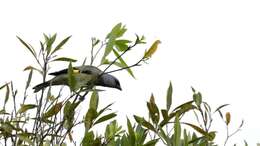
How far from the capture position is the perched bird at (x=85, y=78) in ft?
6.61

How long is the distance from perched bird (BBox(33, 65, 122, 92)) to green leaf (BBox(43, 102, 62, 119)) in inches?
4.1

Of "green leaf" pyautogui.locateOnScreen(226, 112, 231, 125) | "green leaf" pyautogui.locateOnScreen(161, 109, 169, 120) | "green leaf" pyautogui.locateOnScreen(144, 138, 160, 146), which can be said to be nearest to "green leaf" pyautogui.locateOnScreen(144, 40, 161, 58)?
"green leaf" pyautogui.locateOnScreen(161, 109, 169, 120)

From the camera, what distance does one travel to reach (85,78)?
2.03 meters

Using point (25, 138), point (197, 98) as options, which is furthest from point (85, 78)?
point (197, 98)

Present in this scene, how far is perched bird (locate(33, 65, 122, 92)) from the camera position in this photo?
6.61ft

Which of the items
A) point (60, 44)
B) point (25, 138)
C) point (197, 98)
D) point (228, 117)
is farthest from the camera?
point (228, 117)

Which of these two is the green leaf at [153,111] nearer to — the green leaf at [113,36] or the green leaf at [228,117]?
the green leaf at [113,36]

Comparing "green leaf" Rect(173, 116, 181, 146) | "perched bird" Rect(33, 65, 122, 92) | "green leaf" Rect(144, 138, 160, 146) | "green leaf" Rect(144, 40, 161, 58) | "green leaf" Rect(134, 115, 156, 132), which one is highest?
"green leaf" Rect(144, 40, 161, 58)

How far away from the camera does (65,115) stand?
6.58ft

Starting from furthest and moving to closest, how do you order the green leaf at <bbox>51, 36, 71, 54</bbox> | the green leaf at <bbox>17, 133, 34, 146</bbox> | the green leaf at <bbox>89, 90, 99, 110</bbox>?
the green leaf at <bbox>51, 36, 71, 54</bbox>, the green leaf at <bbox>89, 90, 99, 110</bbox>, the green leaf at <bbox>17, 133, 34, 146</bbox>

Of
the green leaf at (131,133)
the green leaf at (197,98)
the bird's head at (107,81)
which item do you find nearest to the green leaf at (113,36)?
the bird's head at (107,81)

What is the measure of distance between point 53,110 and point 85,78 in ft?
0.71

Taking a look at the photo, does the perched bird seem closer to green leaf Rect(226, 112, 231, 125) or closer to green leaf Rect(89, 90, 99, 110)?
green leaf Rect(89, 90, 99, 110)

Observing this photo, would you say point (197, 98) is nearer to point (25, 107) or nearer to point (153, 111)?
point (153, 111)
